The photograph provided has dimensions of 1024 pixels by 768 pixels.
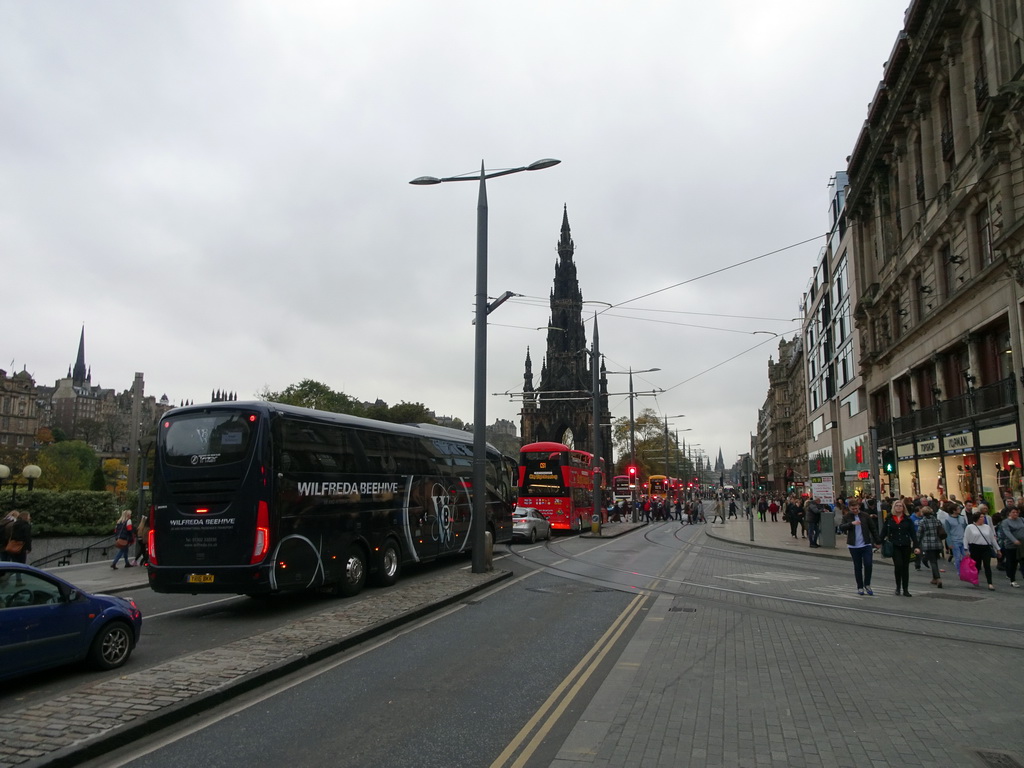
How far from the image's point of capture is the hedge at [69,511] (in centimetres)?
2672

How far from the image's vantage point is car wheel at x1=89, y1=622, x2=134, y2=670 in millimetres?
7500

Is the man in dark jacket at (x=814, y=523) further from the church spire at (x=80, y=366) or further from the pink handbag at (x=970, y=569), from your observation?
the church spire at (x=80, y=366)

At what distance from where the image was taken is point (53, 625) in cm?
702

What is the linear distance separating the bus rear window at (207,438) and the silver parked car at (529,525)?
16504 millimetres

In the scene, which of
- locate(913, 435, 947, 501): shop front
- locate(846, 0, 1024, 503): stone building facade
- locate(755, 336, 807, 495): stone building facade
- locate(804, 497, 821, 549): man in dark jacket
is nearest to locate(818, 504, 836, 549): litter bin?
locate(804, 497, 821, 549): man in dark jacket

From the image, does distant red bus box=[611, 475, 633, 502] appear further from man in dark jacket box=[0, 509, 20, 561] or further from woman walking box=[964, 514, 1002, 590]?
man in dark jacket box=[0, 509, 20, 561]

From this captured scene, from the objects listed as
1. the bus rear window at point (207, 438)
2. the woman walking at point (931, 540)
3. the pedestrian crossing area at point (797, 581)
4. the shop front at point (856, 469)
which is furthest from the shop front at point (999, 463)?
the bus rear window at point (207, 438)

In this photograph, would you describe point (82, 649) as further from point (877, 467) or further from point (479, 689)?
point (877, 467)

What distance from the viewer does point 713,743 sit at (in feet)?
17.5

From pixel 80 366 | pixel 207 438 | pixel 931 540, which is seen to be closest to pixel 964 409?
pixel 931 540

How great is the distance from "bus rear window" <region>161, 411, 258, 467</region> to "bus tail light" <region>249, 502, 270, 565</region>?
84cm

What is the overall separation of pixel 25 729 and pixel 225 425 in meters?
6.03

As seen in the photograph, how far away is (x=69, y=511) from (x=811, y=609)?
2594cm

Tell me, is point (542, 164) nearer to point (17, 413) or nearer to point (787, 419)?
point (787, 419)
